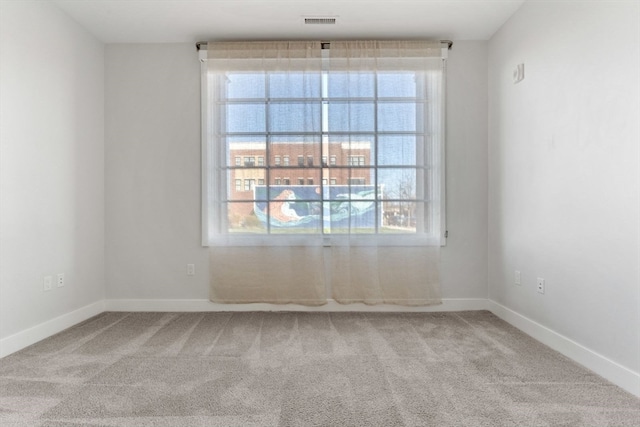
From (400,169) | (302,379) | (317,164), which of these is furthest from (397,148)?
(302,379)

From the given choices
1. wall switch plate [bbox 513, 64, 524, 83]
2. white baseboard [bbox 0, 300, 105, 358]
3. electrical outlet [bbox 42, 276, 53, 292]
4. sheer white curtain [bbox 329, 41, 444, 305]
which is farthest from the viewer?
sheer white curtain [bbox 329, 41, 444, 305]

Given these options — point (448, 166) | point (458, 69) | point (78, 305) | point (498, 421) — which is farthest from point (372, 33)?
point (78, 305)

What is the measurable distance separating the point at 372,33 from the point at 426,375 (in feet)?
9.88

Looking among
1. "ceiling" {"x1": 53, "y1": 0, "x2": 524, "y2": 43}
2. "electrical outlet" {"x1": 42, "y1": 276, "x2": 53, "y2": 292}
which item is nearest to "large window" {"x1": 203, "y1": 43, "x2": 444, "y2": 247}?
"ceiling" {"x1": 53, "y1": 0, "x2": 524, "y2": 43}

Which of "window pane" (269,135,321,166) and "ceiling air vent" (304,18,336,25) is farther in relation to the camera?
"window pane" (269,135,321,166)

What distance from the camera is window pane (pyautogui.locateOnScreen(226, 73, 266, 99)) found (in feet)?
Result: 12.4

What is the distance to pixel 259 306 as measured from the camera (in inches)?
150

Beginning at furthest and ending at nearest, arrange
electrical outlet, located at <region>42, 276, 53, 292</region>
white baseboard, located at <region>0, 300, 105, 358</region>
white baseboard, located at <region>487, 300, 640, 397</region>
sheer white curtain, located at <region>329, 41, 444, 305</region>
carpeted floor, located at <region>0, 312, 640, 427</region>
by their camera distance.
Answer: sheer white curtain, located at <region>329, 41, 444, 305</region>, electrical outlet, located at <region>42, 276, 53, 292</region>, white baseboard, located at <region>0, 300, 105, 358</region>, white baseboard, located at <region>487, 300, 640, 397</region>, carpeted floor, located at <region>0, 312, 640, 427</region>

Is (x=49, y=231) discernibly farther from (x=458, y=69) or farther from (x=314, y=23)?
(x=458, y=69)

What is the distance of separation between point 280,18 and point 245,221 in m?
1.87

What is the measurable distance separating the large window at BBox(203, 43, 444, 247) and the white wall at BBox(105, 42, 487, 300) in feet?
1.04

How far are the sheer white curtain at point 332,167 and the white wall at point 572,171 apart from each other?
657 mm

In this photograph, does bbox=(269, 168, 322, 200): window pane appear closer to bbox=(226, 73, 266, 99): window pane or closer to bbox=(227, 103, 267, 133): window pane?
bbox=(227, 103, 267, 133): window pane

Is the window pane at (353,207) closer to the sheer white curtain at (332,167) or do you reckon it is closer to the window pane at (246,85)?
the sheer white curtain at (332,167)
